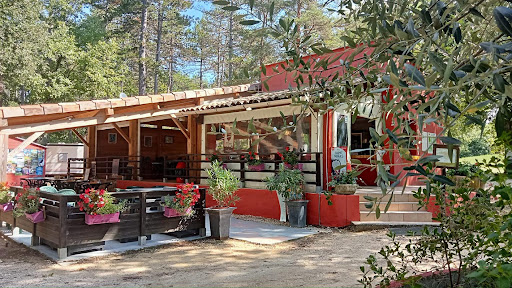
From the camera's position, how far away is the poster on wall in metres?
16.6

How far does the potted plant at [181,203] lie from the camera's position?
20.1 feet

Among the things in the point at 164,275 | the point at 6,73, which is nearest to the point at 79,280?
the point at 164,275

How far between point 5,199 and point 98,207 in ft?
8.00

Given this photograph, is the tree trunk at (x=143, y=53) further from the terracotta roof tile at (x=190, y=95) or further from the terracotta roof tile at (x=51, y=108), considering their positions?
the terracotta roof tile at (x=51, y=108)

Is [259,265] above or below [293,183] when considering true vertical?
below

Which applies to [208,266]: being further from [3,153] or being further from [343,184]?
[3,153]

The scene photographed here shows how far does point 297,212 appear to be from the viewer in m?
7.58

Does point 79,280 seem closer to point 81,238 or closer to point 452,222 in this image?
point 81,238

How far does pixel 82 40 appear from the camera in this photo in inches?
947

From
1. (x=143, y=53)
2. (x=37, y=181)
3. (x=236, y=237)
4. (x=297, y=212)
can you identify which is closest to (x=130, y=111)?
(x=37, y=181)

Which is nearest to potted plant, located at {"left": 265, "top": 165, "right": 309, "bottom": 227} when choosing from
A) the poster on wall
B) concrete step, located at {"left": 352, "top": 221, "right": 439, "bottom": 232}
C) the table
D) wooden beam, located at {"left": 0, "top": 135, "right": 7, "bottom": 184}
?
concrete step, located at {"left": 352, "top": 221, "right": 439, "bottom": 232}

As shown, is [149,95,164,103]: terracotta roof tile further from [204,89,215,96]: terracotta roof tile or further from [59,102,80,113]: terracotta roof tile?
[59,102,80,113]: terracotta roof tile

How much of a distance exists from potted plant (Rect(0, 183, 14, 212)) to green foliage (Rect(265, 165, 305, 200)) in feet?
14.8

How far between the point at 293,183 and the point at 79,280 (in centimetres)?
437
